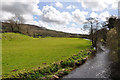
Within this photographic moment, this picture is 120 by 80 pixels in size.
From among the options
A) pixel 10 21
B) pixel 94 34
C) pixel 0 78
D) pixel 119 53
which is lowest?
pixel 0 78

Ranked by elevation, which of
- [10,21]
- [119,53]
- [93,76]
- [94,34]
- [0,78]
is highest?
[10,21]

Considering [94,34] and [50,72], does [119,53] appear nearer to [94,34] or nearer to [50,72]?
[50,72]

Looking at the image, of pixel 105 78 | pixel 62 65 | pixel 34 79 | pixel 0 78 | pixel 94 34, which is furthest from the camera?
pixel 94 34

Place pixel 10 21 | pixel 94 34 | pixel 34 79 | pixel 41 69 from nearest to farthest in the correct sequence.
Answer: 1. pixel 34 79
2. pixel 41 69
3. pixel 94 34
4. pixel 10 21

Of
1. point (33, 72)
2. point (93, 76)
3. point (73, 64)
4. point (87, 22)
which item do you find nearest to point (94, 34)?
point (87, 22)

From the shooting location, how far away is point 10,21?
253 feet

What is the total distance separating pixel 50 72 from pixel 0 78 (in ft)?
18.8

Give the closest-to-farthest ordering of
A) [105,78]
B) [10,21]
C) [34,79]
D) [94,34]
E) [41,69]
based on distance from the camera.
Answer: [34,79], [105,78], [41,69], [94,34], [10,21]

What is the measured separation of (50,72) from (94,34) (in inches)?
1032

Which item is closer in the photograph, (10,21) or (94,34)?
(94,34)

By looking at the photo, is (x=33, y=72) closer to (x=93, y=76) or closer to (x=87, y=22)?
(x=93, y=76)

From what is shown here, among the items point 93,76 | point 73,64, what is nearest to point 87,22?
point 73,64

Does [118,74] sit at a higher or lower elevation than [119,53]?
lower

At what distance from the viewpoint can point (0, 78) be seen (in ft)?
29.4
